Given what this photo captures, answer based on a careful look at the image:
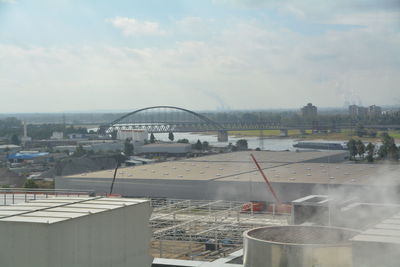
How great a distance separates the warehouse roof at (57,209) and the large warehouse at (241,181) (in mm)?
9366

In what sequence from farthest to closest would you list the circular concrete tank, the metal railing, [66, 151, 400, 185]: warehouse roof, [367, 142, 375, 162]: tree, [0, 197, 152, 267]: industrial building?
[367, 142, 375, 162]: tree, [66, 151, 400, 185]: warehouse roof, the metal railing, the circular concrete tank, [0, 197, 152, 267]: industrial building

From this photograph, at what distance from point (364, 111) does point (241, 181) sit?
1053 inches

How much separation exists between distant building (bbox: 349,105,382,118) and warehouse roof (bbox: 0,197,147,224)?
32.3 metres

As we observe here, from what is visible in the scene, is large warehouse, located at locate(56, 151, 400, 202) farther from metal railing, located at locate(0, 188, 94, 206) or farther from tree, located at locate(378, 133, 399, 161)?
tree, located at locate(378, 133, 399, 161)

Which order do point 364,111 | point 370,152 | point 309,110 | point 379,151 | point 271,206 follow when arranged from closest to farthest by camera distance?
point 271,206 < point 379,151 < point 370,152 < point 364,111 < point 309,110

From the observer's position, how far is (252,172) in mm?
18422

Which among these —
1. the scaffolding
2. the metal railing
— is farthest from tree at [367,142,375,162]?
the metal railing

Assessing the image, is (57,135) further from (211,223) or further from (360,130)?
(211,223)

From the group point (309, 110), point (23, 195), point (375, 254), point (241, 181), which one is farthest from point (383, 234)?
point (309, 110)

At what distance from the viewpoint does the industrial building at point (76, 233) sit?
376 cm

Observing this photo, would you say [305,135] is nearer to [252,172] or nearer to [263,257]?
[252,172]

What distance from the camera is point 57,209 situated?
4297mm

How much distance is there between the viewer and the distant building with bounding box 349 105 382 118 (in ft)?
118

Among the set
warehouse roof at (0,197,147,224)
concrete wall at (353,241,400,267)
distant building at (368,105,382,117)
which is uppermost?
distant building at (368,105,382,117)
